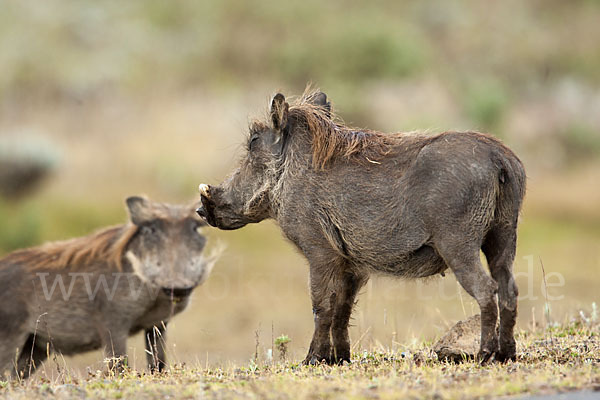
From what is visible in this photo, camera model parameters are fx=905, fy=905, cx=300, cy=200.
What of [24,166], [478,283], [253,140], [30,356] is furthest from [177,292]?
[24,166]

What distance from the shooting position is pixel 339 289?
7086mm

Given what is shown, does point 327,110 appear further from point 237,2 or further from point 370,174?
point 237,2

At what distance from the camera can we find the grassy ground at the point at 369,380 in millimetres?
5160

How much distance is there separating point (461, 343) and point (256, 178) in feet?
6.85

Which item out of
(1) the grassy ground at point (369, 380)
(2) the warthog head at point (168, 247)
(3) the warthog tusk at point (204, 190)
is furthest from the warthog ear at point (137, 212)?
(1) the grassy ground at point (369, 380)

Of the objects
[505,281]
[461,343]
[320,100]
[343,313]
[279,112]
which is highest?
[320,100]

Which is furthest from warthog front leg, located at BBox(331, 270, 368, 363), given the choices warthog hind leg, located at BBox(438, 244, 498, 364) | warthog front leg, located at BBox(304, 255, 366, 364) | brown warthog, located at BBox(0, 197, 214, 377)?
brown warthog, located at BBox(0, 197, 214, 377)

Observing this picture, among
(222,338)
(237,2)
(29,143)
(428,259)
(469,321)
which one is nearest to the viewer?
(428,259)

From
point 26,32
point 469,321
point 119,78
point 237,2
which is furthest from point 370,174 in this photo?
point 237,2

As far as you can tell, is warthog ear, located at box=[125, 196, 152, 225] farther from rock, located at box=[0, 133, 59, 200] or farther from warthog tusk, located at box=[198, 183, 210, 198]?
rock, located at box=[0, 133, 59, 200]

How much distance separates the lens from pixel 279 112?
7176mm

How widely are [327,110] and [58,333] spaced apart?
3.73 m

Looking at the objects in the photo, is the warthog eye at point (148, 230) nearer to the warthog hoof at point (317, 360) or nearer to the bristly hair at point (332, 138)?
the bristly hair at point (332, 138)

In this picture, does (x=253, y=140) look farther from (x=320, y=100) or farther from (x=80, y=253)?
(x=80, y=253)
